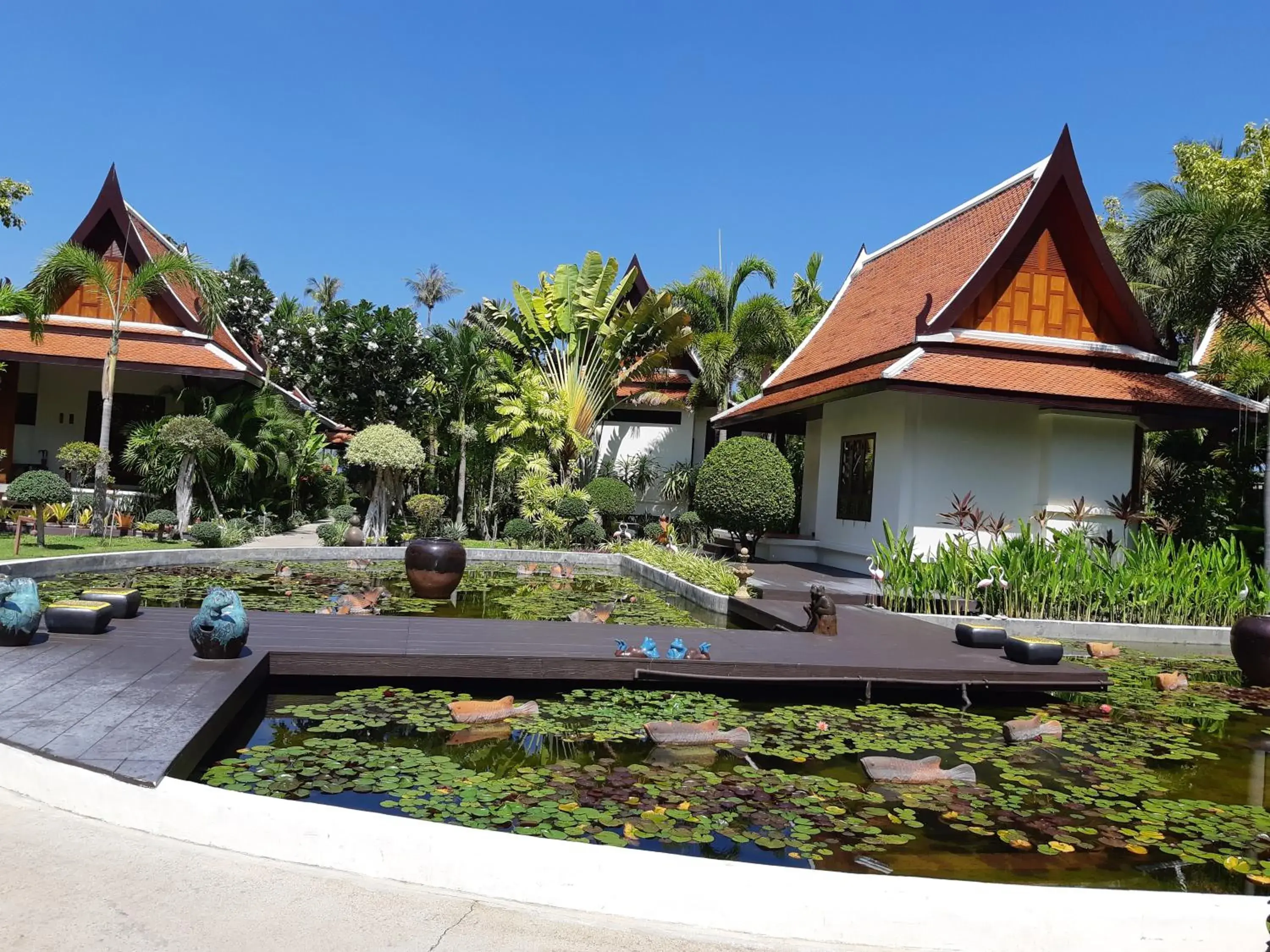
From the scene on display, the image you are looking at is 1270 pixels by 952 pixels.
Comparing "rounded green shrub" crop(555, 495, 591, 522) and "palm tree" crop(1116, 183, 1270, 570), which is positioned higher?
"palm tree" crop(1116, 183, 1270, 570)

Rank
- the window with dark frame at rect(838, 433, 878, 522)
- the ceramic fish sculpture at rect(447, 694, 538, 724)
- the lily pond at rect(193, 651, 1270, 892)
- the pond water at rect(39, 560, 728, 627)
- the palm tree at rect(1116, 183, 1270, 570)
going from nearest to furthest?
the lily pond at rect(193, 651, 1270, 892) < the ceramic fish sculpture at rect(447, 694, 538, 724) < the pond water at rect(39, 560, 728, 627) < the palm tree at rect(1116, 183, 1270, 570) < the window with dark frame at rect(838, 433, 878, 522)

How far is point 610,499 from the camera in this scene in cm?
1914

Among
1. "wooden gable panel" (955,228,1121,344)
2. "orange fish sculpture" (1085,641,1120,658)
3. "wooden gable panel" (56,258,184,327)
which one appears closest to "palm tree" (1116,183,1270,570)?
"wooden gable panel" (955,228,1121,344)

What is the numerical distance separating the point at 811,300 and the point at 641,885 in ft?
82.9

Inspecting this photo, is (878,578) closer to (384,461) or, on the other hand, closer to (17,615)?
(17,615)

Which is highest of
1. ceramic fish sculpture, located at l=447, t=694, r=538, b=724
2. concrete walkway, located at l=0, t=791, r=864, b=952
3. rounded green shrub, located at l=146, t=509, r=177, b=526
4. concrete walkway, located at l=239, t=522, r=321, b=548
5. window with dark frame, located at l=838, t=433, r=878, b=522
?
window with dark frame, located at l=838, t=433, r=878, b=522

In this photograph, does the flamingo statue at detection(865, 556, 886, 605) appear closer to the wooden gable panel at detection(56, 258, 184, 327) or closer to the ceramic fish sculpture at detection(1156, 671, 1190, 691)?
the ceramic fish sculpture at detection(1156, 671, 1190, 691)

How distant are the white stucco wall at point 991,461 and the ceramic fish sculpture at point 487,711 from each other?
8.73 m

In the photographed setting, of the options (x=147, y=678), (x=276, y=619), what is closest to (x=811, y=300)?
(x=276, y=619)

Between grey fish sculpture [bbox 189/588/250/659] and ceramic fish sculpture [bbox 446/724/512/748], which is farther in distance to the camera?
grey fish sculpture [bbox 189/588/250/659]

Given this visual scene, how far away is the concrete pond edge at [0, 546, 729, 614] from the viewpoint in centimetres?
1131

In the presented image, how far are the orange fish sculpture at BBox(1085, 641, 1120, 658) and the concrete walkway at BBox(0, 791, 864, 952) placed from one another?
7.50m

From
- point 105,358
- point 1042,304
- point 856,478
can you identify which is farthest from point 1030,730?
point 105,358

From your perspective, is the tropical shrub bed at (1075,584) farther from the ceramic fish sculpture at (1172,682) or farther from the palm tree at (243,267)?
the palm tree at (243,267)
